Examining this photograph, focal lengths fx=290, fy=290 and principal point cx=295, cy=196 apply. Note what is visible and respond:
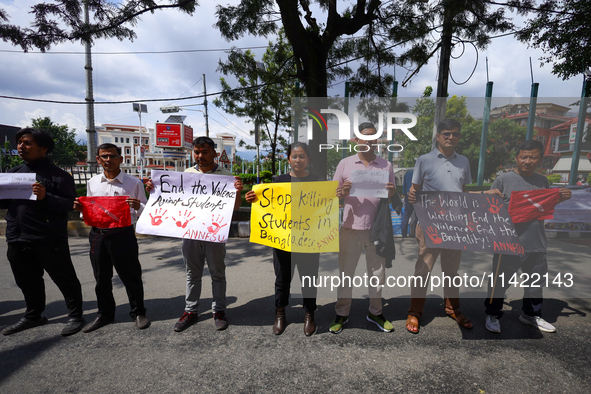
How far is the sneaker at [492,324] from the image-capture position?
9.09ft

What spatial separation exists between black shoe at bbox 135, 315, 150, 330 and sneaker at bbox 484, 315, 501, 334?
3.33 metres

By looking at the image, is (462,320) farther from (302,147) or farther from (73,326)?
(73,326)

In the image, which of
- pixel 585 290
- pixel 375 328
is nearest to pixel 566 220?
pixel 585 290

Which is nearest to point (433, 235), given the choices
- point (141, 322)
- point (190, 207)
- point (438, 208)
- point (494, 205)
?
point (438, 208)

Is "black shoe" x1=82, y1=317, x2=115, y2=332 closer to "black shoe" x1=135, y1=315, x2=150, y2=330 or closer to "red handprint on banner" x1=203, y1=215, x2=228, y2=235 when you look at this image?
"black shoe" x1=135, y1=315, x2=150, y2=330

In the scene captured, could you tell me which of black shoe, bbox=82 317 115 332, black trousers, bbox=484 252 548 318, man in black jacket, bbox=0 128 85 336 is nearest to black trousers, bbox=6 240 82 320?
man in black jacket, bbox=0 128 85 336

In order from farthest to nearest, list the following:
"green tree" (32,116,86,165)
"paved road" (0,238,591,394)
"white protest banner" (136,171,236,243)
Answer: "green tree" (32,116,86,165) → "white protest banner" (136,171,236,243) → "paved road" (0,238,591,394)

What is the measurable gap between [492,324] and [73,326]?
13.3 ft

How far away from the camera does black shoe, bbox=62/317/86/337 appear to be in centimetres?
273

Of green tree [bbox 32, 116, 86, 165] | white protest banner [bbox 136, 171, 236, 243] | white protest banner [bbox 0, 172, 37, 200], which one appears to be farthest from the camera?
green tree [bbox 32, 116, 86, 165]

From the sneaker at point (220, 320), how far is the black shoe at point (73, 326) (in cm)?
129

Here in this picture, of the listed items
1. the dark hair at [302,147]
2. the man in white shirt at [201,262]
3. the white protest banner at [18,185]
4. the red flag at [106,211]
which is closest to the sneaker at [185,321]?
the man in white shirt at [201,262]

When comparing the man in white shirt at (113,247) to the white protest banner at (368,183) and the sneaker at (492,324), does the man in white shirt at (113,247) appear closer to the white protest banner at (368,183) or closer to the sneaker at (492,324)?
the white protest banner at (368,183)

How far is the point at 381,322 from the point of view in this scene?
→ 2.85m
